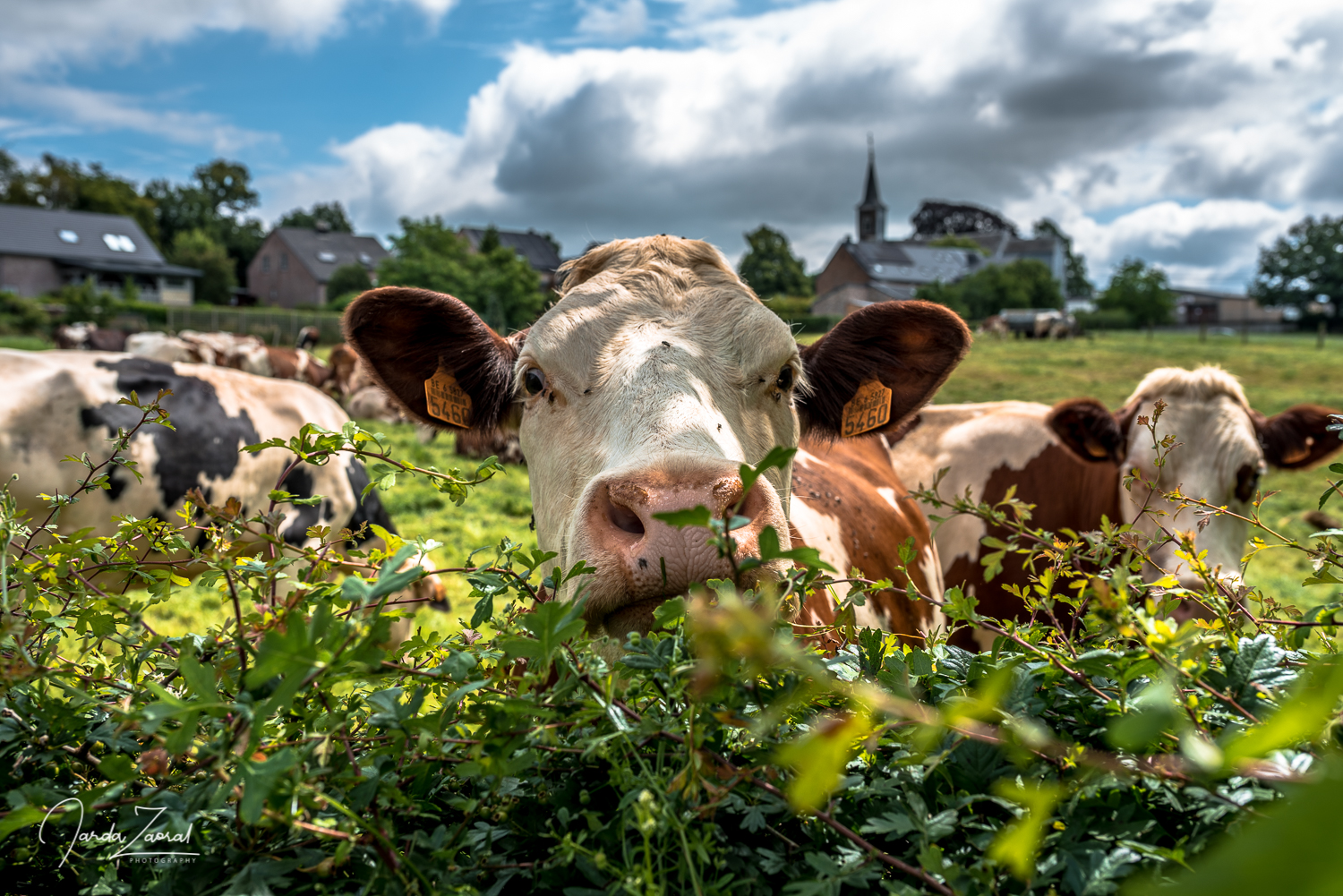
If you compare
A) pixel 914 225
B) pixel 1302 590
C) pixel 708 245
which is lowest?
pixel 1302 590

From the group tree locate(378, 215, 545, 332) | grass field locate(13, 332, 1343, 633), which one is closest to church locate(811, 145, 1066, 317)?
tree locate(378, 215, 545, 332)

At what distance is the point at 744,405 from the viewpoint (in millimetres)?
2520

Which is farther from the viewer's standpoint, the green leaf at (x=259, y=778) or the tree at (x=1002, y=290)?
the tree at (x=1002, y=290)

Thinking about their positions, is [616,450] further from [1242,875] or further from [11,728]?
[1242,875]

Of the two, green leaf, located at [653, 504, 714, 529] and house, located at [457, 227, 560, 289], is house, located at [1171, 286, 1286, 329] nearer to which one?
house, located at [457, 227, 560, 289]

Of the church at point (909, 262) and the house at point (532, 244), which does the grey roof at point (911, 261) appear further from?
the house at point (532, 244)

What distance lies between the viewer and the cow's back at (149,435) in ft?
17.4

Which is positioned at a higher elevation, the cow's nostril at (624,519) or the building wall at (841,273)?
the building wall at (841,273)

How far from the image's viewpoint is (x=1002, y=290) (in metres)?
68.8

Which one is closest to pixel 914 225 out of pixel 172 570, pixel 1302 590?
pixel 1302 590

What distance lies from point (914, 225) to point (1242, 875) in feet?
452

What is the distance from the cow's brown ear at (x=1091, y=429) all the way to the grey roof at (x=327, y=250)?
3050 inches

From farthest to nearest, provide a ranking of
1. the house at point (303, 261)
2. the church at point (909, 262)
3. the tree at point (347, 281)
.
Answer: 1. the church at point (909, 262)
2. the house at point (303, 261)
3. the tree at point (347, 281)

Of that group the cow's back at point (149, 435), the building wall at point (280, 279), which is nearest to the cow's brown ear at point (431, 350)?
the cow's back at point (149, 435)
